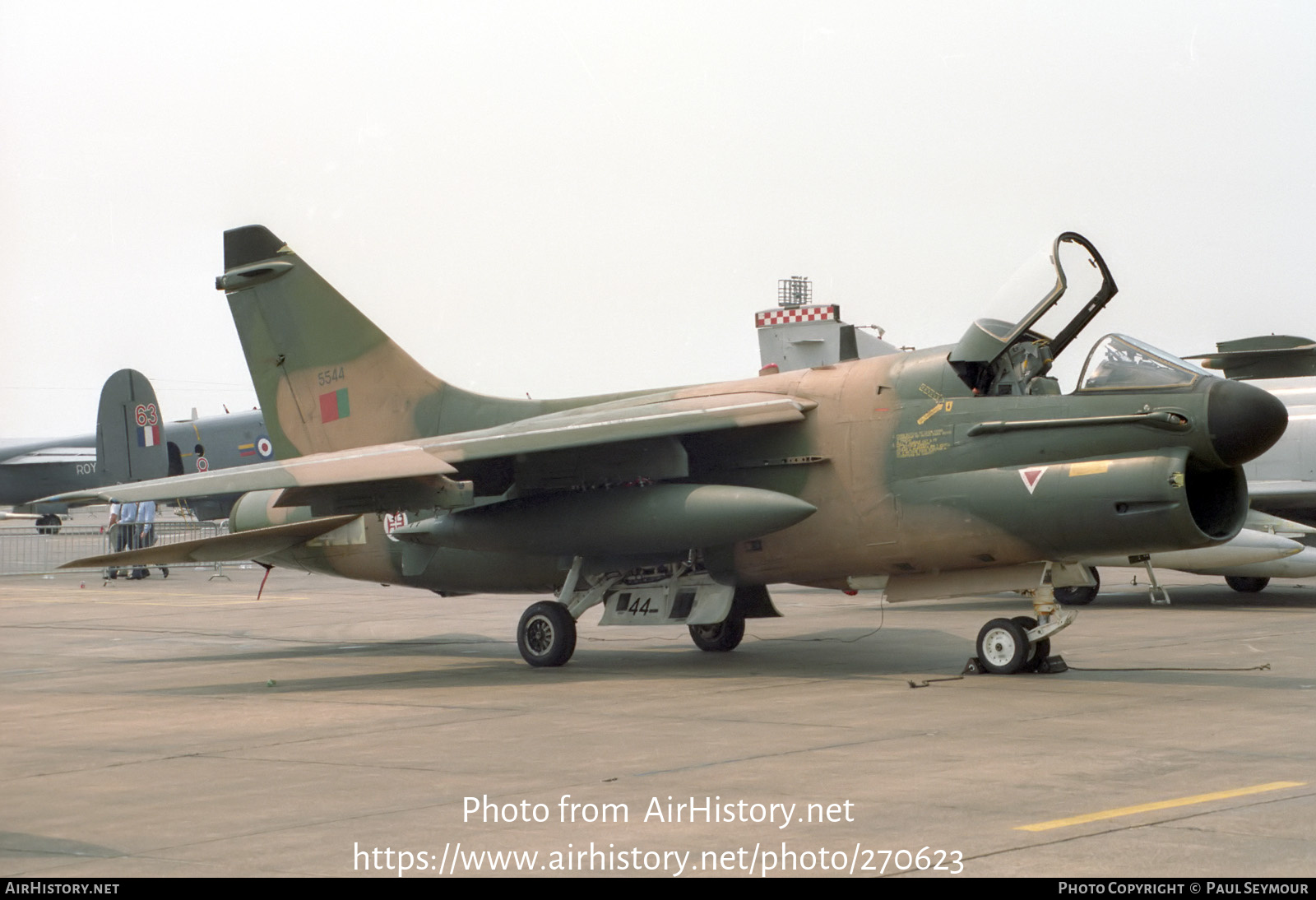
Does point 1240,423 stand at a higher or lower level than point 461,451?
lower

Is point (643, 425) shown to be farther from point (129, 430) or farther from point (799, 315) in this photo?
point (129, 430)

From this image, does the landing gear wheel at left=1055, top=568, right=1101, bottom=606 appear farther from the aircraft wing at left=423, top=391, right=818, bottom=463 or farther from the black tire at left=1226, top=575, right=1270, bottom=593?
the aircraft wing at left=423, top=391, right=818, bottom=463

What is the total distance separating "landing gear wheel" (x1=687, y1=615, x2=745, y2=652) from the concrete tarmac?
272mm

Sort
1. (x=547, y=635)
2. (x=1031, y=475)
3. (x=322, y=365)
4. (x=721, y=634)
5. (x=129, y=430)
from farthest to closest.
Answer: (x=129, y=430), (x=322, y=365), (x=721, y=634), (x=547, y=635), (x=1031, y=475)

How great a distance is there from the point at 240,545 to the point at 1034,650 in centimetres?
832

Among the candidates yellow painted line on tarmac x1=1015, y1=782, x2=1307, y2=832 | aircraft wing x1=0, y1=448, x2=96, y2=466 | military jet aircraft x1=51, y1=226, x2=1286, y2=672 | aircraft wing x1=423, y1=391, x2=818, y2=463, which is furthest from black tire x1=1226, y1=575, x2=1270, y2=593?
aircraft wing x1=0, y1=448, x2=96, y2=466

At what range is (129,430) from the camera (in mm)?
32875

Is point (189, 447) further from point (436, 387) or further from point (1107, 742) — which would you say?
point (1107, 742)

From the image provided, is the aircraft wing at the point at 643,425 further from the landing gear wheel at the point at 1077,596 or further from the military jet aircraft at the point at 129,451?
the landing gear wheel at the point at 1077,596

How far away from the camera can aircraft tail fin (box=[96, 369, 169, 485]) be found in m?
32.6

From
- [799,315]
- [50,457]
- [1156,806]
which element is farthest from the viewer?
[50,457]

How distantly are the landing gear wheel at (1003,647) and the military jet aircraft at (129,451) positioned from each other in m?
7.15

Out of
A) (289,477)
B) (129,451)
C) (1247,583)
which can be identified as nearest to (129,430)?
(129,451)
